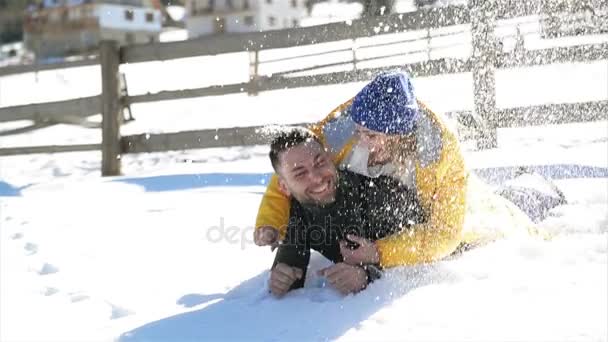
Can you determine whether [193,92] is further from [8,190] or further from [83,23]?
[83,23]

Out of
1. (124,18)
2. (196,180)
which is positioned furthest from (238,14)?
(196,180)

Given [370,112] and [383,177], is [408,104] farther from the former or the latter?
[383,177]

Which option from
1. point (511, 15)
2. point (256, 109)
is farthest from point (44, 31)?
point (511, 15)

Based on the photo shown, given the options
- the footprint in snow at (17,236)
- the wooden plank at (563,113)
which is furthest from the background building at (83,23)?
the footprint in snow at (17,236)

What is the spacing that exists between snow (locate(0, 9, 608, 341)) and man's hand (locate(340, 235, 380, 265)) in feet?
0.27

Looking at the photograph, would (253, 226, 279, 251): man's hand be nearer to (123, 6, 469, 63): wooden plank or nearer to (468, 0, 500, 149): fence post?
(123, 6, 469, 63): wooden plank

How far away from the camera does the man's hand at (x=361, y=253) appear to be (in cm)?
217

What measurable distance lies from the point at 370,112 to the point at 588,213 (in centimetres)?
141

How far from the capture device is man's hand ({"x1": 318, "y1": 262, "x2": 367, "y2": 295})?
7.02ft

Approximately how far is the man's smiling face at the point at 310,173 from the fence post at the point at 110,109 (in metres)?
3.96

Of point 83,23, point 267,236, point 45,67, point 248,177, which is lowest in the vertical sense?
point 248,177

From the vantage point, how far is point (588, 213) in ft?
9.81

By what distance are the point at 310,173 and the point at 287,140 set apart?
133mm

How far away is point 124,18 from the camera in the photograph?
3494cm
